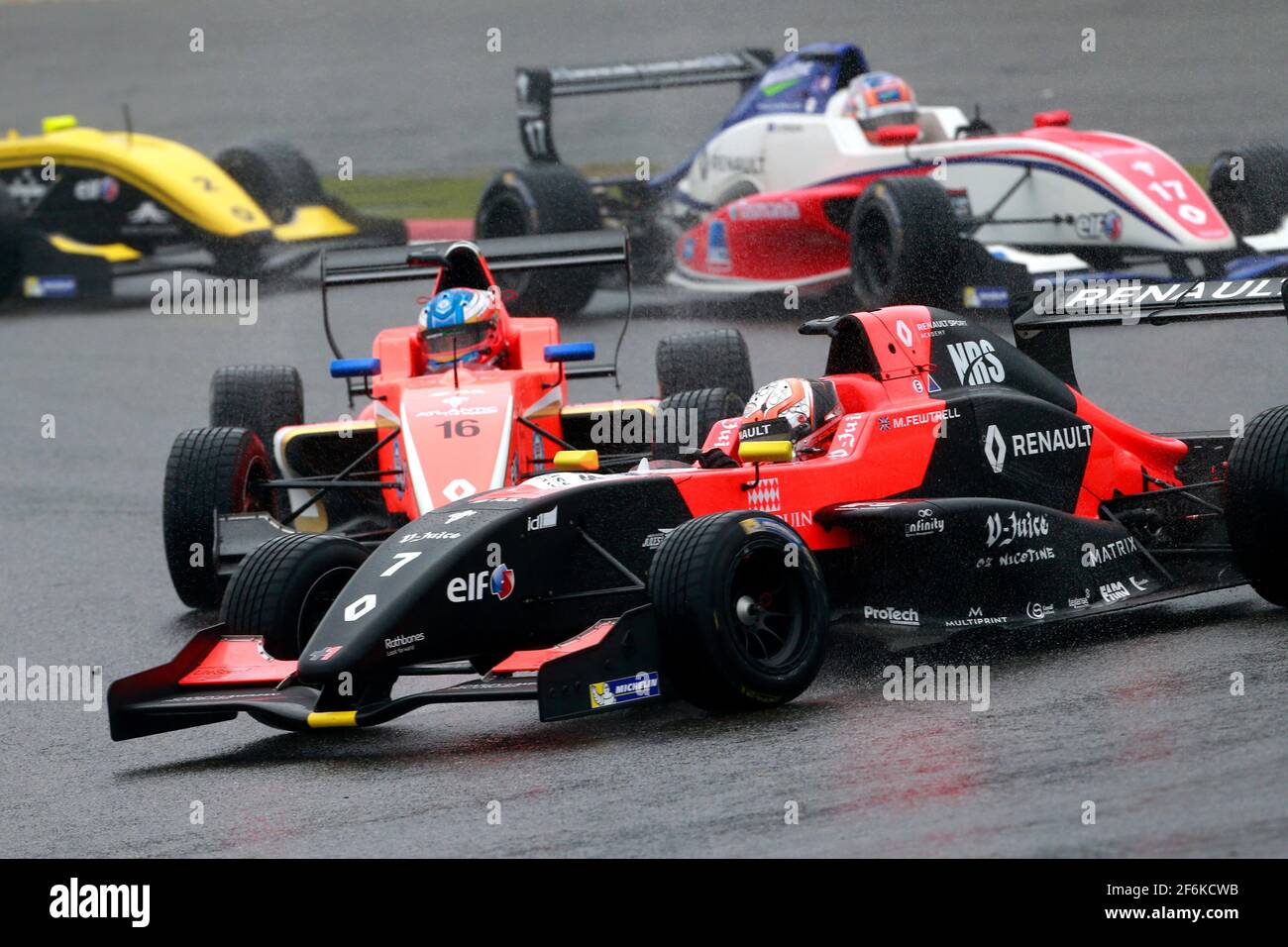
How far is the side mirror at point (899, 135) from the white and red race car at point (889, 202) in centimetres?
2

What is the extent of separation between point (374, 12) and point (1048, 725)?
115 feet

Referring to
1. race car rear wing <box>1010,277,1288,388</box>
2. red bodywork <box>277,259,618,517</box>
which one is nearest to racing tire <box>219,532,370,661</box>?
red bodywork <box>277,259,618,517</box>

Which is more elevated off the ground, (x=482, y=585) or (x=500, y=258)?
(x=500, y=258)

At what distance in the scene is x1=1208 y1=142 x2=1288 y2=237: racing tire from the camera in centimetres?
1528

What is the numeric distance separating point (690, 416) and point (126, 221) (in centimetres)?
1019

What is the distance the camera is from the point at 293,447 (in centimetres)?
1070

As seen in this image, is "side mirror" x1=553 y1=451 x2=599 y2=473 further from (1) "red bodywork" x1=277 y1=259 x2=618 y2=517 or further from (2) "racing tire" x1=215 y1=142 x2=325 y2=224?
(2) "racing tire" x1=215 y1=142 x2=325 y2=224

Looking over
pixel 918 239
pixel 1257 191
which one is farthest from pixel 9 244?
pixel 1257 191

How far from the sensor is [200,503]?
1019cm

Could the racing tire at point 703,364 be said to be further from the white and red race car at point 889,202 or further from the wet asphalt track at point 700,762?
the white and red race car at point 889,202

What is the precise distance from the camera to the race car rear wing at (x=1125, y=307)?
898 centimetres

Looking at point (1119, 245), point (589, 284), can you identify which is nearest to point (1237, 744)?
point (1119, 245)

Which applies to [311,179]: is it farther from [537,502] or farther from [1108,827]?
[1108,827]

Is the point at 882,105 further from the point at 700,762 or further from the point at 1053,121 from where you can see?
the point at 700,762
